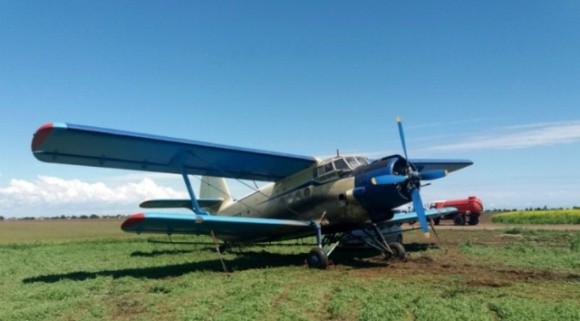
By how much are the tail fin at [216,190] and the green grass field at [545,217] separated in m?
31.9

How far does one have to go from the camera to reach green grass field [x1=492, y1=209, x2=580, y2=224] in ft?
124

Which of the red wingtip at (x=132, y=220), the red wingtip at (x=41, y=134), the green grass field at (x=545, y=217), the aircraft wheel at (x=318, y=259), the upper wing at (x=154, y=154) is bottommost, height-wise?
the green grass field at (x=545, y=217)

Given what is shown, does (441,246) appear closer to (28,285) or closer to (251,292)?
(251,292)

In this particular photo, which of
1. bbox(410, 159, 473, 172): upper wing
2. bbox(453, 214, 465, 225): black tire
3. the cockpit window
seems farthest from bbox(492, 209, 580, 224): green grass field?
the cockpit window

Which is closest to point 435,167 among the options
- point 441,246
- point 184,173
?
point 441,246

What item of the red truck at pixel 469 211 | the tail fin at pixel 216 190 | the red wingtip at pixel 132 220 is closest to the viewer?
the red wingtip at pixel 132 220

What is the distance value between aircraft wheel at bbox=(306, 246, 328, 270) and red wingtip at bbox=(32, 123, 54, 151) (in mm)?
7284

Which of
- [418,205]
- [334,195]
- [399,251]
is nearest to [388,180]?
[418,205]

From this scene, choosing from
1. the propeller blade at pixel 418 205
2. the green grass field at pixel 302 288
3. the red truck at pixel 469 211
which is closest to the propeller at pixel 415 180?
the propeller blade at pixel 418 205

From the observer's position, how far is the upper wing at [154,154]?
11125mm

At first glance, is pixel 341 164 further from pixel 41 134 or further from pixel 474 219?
pixel 474 219

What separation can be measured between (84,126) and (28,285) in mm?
3975

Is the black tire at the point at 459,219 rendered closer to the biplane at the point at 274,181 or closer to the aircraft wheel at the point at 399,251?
the biplane at the point at 274,181

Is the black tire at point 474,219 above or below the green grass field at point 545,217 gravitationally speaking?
above
